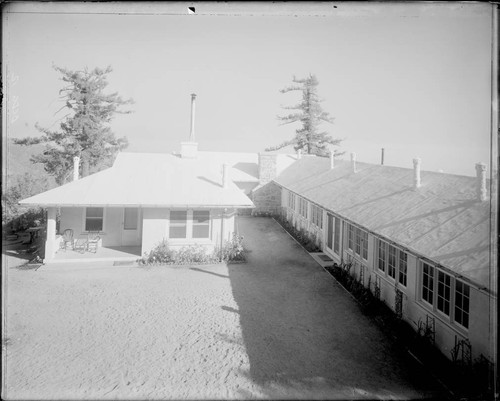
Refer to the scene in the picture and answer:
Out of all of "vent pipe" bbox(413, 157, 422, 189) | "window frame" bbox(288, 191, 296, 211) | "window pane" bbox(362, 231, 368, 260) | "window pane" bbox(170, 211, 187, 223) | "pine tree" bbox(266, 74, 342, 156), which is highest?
"pine tree" bbox(266, 74, 342, 156)

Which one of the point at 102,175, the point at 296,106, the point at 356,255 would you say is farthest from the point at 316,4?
the point at 296,106

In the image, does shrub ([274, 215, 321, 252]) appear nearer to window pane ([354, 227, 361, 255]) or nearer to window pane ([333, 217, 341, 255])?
window pane ([333, 217, 341, 255])

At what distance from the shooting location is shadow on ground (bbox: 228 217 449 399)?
241 inches

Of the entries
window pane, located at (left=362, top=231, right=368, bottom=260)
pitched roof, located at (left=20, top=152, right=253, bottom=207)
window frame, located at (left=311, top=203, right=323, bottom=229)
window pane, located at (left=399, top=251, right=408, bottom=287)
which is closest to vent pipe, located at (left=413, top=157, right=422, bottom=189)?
window pane, located at (left=362, top=231, right=368, bottom=260)

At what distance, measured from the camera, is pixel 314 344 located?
7637 mm

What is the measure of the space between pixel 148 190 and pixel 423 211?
11.2 meters

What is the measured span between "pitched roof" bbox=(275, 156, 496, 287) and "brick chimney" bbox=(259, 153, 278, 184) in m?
10.4

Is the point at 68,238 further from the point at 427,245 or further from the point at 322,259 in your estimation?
the point at 427,245

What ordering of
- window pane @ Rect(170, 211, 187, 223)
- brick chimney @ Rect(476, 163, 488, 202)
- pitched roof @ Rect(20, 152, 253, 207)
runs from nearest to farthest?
1. brick chimney @ Rect(476, 163, 488, 202)
2. pitched roof @ Rect(20, 152, 253, 207)
3. window pane @ Rect(170, 211, 187, 223)

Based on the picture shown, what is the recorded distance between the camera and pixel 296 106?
4441 centimetres

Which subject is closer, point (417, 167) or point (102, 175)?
point (417, 167)

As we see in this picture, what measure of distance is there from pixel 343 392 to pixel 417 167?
7678mm

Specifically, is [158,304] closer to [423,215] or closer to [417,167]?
[423,215]

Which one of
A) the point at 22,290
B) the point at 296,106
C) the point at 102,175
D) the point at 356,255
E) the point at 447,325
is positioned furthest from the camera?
the point at 296,106
